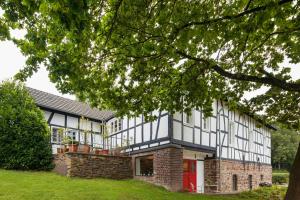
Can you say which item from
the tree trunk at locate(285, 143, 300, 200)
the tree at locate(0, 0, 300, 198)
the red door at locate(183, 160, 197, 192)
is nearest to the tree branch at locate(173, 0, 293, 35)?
the tree at locate(0, 0, 300, 198)

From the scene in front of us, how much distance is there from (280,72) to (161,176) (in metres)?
7.87

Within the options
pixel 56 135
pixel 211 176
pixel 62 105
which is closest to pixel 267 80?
pixel 211 176

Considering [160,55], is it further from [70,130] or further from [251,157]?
[251,157]

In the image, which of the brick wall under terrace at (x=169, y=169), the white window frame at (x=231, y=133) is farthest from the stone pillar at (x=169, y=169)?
the white window frame at (x=231, y=133)

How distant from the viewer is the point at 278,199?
19062 mm

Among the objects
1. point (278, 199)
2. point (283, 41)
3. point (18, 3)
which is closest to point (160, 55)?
point (283, 41)

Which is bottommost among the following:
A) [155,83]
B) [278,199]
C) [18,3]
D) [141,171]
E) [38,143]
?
[278,199]

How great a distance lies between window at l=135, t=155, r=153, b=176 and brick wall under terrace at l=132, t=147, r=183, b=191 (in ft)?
3.75

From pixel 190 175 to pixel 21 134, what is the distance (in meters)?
9.25

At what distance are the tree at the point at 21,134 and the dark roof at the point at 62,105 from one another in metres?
2.75

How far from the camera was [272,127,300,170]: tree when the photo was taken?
53719 mm

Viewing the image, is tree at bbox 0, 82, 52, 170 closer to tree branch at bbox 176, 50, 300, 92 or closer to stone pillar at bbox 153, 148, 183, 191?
stone pillar at bbox 153, 148, 183, 191

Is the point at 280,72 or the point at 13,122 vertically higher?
the point at 280,72

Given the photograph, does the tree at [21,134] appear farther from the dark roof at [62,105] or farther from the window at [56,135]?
the window at [56,135]
